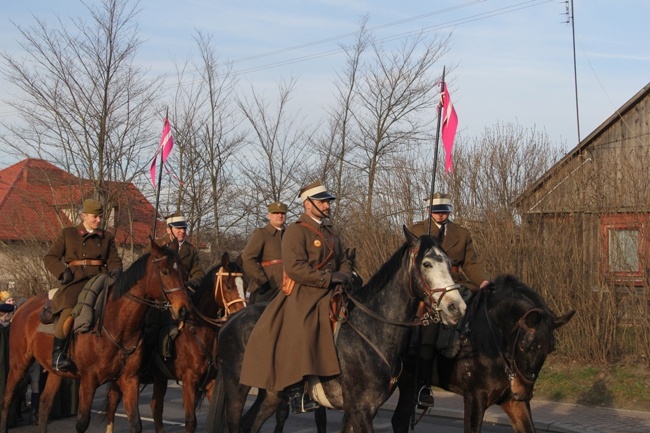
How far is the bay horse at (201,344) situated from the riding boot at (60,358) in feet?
2.21

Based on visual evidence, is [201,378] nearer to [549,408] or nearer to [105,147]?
[549,408]

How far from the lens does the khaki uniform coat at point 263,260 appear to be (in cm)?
1189

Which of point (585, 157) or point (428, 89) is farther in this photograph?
point (428, 89)

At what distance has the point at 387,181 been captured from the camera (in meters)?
19.6

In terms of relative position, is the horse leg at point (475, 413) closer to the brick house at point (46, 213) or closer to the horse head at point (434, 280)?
the horse head at point (434, 280)

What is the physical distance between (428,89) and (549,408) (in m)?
17.8

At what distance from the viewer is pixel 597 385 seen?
1500cm

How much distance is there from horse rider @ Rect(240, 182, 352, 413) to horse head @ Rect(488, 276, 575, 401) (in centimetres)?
178

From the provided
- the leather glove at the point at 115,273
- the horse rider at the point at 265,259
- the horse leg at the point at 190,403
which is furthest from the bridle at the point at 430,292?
the leather glove at the point at 115,273

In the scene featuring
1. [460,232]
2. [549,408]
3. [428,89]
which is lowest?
[549,408]

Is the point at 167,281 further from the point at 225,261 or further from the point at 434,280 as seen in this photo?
the point at 434,280

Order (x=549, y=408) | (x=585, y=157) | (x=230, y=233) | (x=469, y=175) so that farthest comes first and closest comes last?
1. (x=230, y=233)
2. (x=469, y=175)
3. (x=585, y=157)
4. (x=549, y=408)

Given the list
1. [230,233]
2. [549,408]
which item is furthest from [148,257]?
[230,233]

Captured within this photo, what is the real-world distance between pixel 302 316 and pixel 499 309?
2.25 metres
